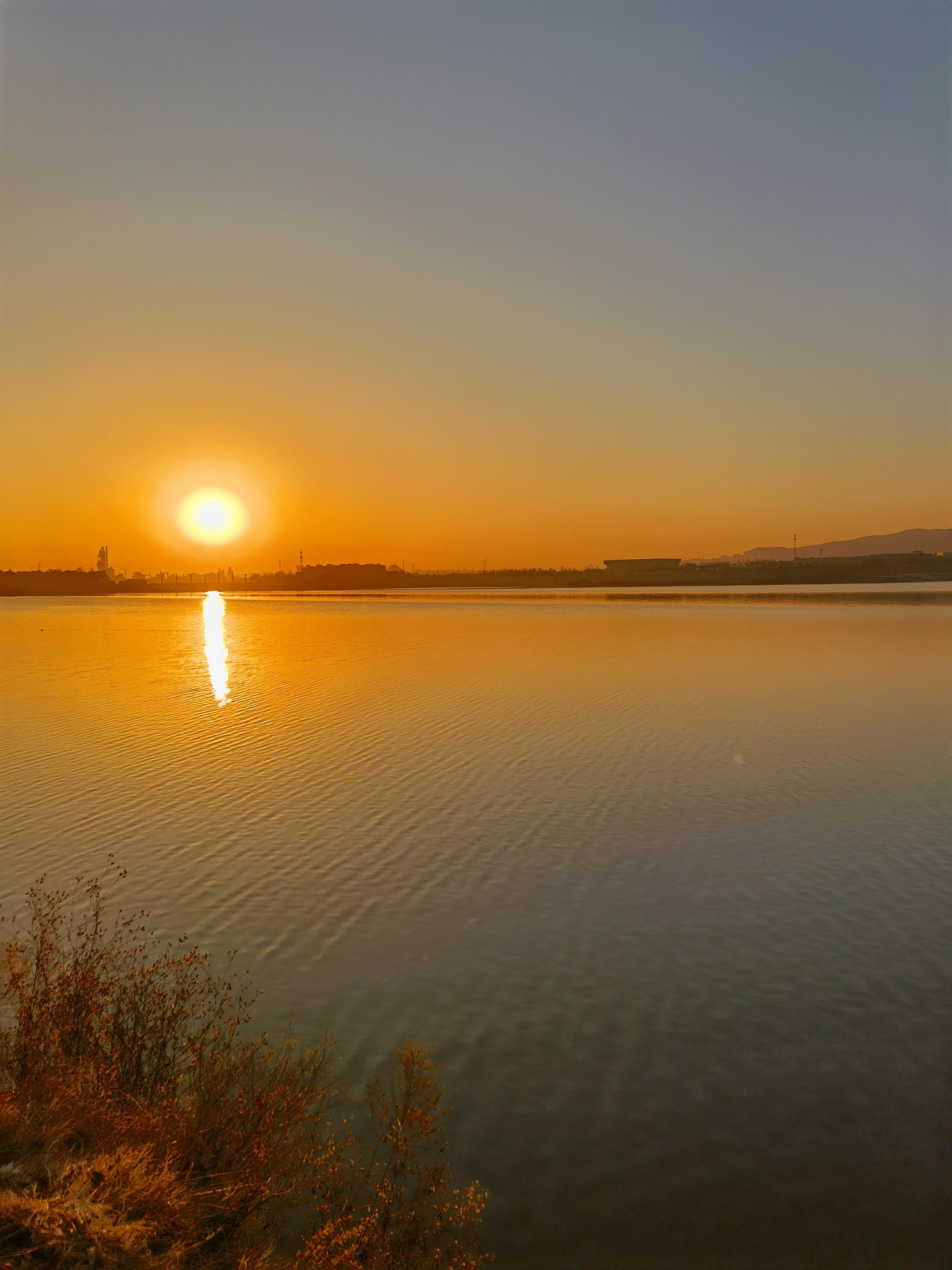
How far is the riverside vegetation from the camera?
183 inches

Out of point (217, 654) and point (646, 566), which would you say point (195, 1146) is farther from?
point (646, 566)

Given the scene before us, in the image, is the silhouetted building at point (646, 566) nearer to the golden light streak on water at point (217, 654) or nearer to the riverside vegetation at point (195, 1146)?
the golden light streak on water at point (217, 654)

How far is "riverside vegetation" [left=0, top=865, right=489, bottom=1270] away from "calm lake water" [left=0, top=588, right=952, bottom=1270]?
1.28 ft

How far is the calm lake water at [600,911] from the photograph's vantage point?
5.75 m

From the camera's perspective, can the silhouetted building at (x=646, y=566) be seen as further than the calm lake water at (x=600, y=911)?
Yes

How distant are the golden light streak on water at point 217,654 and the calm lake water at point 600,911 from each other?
8.71 feet

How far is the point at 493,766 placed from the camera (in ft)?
58.2

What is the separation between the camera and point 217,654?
144ft

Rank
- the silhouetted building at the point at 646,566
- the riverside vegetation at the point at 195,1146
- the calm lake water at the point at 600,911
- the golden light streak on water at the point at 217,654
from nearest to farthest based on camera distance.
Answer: the riverside vegetation at the point at 195,1146, the calm lake water at the point at 600,911, the golden light streak on water at the point at 217,654, the silhouetted building at the point at 646,566

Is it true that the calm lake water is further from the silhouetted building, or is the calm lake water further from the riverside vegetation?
the silhouetted building

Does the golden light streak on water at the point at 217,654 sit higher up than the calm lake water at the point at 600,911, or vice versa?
the golden light streak on water at the point at 217,654

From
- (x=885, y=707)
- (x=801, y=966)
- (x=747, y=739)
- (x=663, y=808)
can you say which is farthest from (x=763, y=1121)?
(x=885, y=707)

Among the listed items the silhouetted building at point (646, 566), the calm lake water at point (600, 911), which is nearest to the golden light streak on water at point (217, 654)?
the calm lake water at point (600, 911)

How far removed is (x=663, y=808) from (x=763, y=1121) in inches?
335
